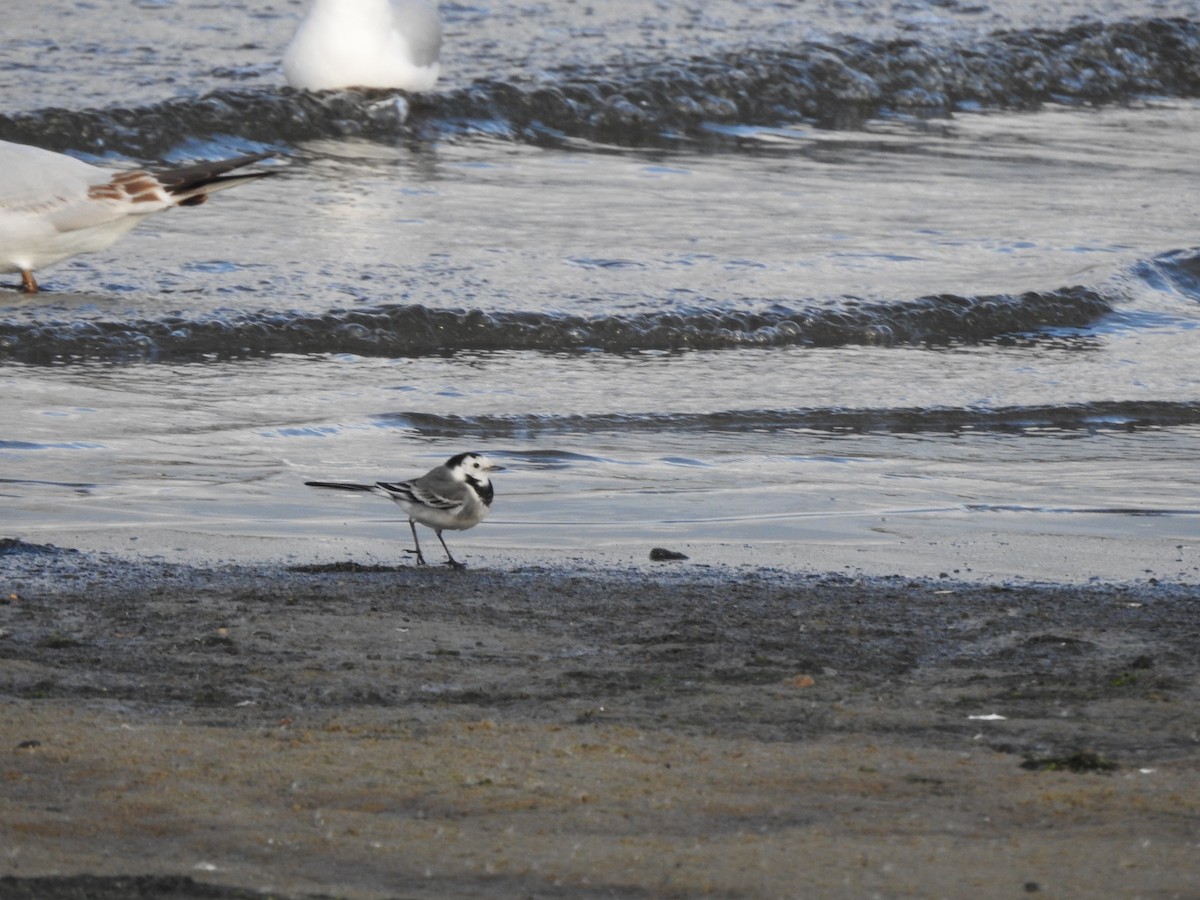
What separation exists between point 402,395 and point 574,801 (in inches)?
174

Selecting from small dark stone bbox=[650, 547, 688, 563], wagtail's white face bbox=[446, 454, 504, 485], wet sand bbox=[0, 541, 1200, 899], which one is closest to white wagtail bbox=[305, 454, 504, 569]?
wagtail's white face bbox=[446, 454, 504, 485]

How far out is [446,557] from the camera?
532 centimetres

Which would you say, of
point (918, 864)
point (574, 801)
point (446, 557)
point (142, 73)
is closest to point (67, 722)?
point (574, 801)

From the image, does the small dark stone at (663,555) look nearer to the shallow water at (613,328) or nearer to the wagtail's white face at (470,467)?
the shallow water at (613,328)

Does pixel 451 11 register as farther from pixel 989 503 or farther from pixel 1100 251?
pixel 989 503

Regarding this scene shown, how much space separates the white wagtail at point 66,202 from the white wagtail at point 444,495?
3925 mm

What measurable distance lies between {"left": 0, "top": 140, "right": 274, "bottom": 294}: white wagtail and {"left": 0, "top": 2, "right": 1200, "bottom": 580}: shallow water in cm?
22

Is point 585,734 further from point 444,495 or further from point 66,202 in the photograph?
point 66,202

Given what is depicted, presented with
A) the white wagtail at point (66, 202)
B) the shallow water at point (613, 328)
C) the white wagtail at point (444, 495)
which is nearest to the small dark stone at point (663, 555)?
the shallow water at point (613, 328)

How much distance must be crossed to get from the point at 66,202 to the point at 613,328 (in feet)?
8.63

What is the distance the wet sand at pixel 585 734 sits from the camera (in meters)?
2.83

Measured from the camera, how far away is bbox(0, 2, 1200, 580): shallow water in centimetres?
577

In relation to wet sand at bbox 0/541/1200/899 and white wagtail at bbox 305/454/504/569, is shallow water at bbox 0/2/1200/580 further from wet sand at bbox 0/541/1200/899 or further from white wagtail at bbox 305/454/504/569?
wet sand at bbox 0/541/1200/899

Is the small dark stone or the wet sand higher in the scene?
the wet sand
